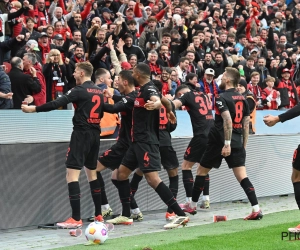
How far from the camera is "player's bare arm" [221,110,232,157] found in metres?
11.8

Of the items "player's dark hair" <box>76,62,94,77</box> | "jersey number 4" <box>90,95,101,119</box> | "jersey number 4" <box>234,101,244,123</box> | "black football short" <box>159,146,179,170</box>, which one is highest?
"player's dark hair" <box>76,62,94,77</box>

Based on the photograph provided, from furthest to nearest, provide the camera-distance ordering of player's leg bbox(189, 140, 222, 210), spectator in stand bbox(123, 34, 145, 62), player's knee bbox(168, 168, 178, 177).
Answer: spectator in stand bbox(123, 34, 145, 62) → player's knee bbox(168, 168, 178, 177) → player's leg bbox(189, 140, 222, 210)

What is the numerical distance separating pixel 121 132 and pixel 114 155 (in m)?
0.37

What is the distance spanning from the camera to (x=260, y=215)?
12.0m

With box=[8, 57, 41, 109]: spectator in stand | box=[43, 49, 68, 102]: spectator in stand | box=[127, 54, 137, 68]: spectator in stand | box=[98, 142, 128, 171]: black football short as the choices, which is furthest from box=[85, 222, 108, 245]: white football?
box=[127, 54, 137, 68]: spectator in stand

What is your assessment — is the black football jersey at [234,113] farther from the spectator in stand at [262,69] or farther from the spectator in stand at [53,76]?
the spectator in stand at [262,69]

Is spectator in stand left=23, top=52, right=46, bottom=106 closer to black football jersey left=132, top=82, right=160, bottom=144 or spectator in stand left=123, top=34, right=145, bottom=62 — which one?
black football jersey left=132, top=82, right=160, bottom=144

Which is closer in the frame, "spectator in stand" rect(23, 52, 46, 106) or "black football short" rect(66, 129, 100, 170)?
"black football short" rect(66, 129, 100, 170)

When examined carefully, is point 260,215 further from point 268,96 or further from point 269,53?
point 269,53

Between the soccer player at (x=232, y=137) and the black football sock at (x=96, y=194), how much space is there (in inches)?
73.5

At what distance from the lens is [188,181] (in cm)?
1320

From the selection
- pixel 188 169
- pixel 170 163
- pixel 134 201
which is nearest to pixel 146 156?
pixel 134 201

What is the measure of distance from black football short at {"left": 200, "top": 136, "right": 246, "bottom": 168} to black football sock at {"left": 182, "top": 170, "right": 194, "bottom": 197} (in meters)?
0.77

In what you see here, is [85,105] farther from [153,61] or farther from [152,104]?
[153,61]
